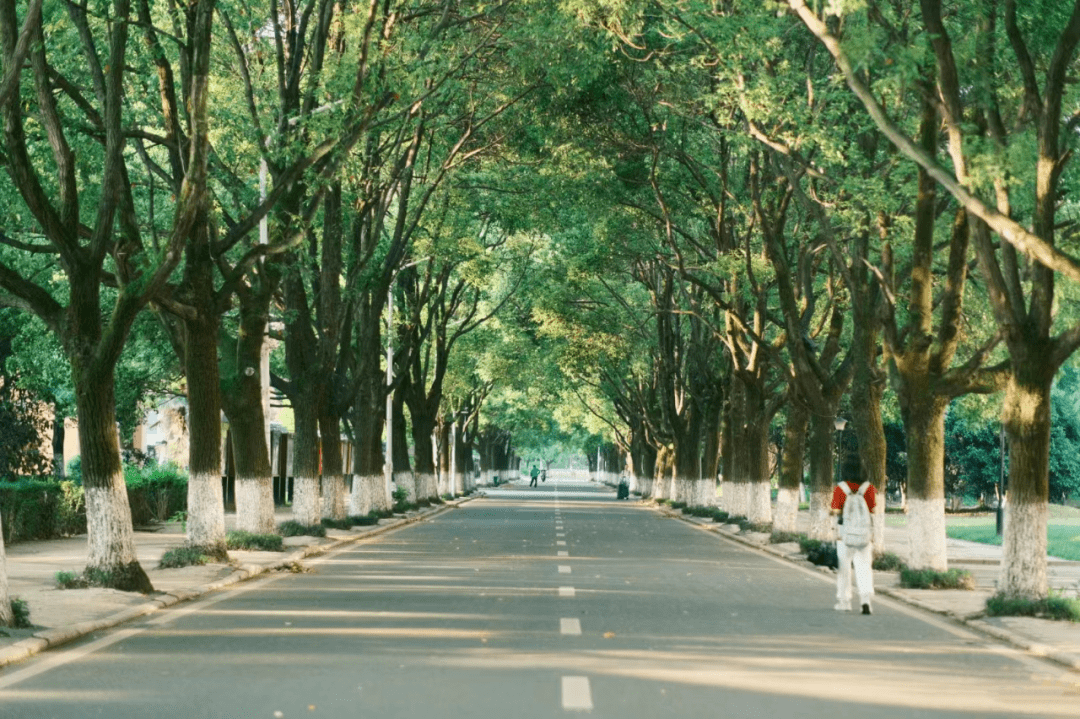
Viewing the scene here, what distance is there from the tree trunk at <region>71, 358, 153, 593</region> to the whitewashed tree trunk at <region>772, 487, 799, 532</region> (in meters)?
18.3

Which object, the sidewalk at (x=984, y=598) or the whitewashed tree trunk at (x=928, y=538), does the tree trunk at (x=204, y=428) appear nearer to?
the sidewalk at (x=984, y=598)

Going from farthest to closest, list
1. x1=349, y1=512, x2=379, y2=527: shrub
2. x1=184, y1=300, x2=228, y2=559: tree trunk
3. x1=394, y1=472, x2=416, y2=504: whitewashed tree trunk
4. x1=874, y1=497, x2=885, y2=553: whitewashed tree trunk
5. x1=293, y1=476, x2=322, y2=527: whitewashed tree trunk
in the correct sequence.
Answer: x1=394, y1=472, x2=416, y2=504: whitewashed tree trunk, x1=349, y1=512, x2=379, y2=527: shrub, x1=293, y1=476, x2=322, y2=527: whitewashed tree trunk, x1=874, y1=497, x2=885, y2=553: whitewashed tree trunk, x1=184, y1=300, x2=228, y2=559: tree trunk

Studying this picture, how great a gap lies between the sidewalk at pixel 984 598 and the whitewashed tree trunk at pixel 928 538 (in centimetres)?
53

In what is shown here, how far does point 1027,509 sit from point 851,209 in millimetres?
6663

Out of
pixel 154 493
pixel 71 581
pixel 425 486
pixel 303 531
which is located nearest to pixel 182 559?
pixel 71 581

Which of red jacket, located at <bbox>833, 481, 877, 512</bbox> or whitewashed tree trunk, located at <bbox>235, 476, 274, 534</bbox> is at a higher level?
red jacket, located at <bbox>833, 481, 877, 512</bbox>

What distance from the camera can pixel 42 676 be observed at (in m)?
11.3

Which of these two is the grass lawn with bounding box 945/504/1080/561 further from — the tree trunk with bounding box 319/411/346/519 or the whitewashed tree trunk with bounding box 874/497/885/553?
the tree trunk with bounding box 319/411/346/519

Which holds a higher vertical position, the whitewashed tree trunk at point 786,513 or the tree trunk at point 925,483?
the tree trunk at point 925,483

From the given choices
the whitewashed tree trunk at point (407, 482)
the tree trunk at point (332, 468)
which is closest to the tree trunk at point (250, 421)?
the tree trunk at point (332, 468)

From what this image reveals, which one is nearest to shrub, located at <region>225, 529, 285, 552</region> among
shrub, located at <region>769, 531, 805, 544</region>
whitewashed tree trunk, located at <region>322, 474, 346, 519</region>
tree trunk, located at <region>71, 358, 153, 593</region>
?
tree trunk, located at <region>71, 358, 153, 593</region>

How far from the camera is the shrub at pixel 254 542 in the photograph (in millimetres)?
26609

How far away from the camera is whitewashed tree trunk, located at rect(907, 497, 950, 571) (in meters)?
22.1

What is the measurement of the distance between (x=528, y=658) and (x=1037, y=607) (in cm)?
709
